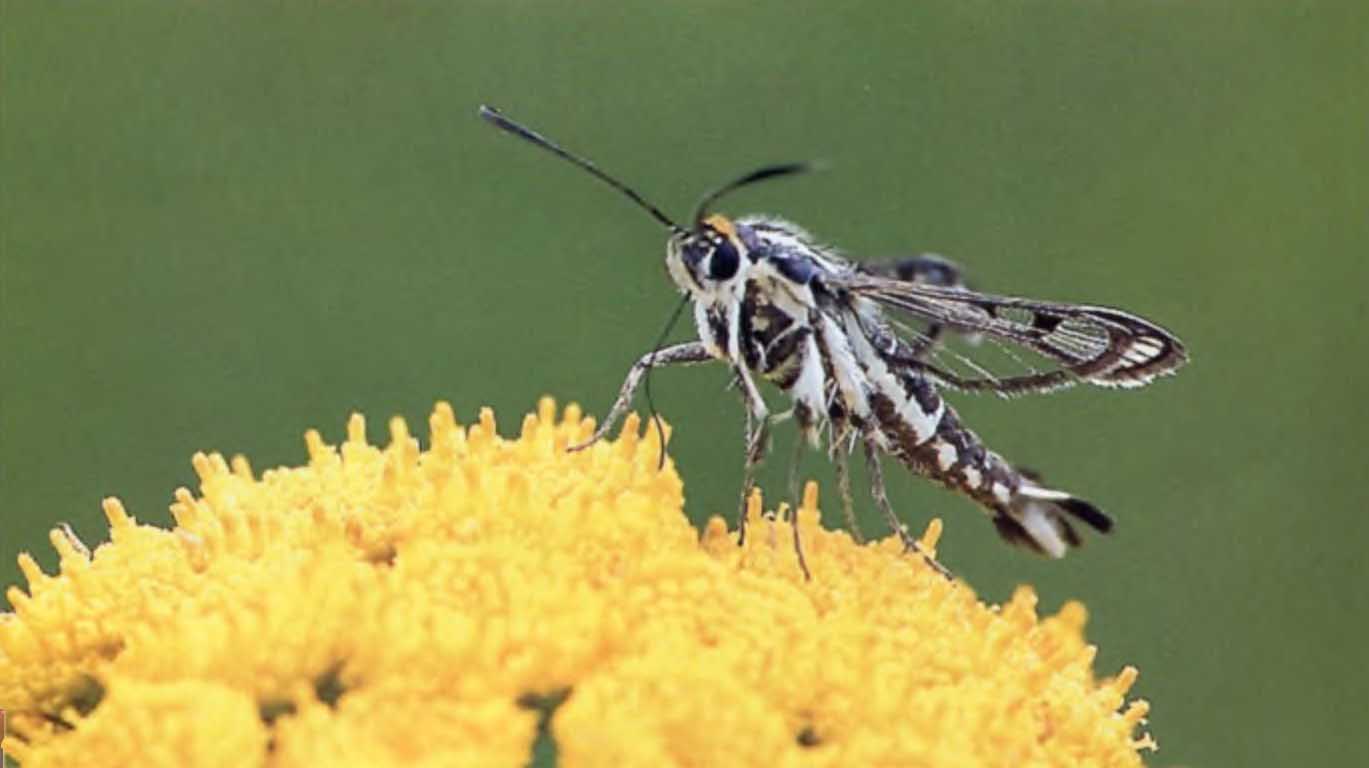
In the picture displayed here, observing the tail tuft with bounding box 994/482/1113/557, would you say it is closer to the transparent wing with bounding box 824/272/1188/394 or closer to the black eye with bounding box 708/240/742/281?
the transparent wing with bounding box 824/272/1188/394

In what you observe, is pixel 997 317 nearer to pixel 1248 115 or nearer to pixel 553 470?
pixel 553 470

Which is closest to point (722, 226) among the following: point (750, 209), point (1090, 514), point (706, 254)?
point (706, 254)

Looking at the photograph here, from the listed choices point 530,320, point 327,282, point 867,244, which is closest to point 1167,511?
point 867,244

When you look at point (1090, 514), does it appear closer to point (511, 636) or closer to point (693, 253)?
point (693, 253)

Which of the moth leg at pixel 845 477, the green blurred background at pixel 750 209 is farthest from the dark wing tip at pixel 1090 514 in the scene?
the green blurred background at pixel 750 209

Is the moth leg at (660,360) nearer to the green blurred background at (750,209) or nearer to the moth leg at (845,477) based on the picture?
the moth leg at (845,477)
